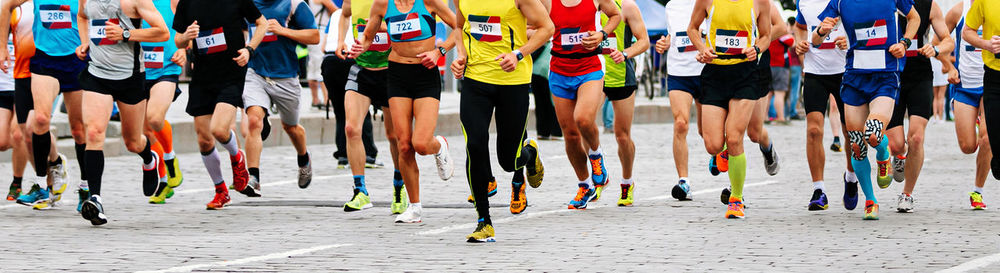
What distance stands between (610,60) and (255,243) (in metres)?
3.64

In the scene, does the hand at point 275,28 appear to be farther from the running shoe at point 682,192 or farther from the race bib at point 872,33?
the race bib at point 872,33

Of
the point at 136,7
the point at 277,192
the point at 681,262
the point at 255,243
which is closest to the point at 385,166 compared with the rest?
the point at 277,192

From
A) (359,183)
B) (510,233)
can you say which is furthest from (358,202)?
(510,233)

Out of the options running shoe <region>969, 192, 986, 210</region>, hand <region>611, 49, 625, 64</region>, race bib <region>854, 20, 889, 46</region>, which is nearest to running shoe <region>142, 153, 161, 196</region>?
hand <region>611, 49, 625, 64</region>

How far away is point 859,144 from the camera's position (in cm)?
1045

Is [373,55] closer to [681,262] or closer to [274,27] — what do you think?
Result: [274,27]

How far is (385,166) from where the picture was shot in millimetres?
15648

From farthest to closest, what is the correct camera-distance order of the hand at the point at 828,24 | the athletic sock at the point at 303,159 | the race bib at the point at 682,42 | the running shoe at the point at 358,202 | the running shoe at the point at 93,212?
the athletic sock at the point at 303,159 → the race bib at the point at 682,42 → the running shoe at the point at 358,202 → the hand at the point at 828,24 → the running shoe at the point at 93,212

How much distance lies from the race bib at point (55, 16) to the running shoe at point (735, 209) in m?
4.69

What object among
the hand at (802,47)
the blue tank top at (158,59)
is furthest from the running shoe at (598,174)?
the blue tank top at (158,59)

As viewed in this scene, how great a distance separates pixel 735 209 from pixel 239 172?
12.2 feet

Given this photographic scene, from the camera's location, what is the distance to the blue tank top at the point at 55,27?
1125cm

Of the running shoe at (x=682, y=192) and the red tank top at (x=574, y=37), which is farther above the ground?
the red tank top at (x=574, y=37)

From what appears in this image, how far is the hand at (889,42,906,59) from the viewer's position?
1030 cm
